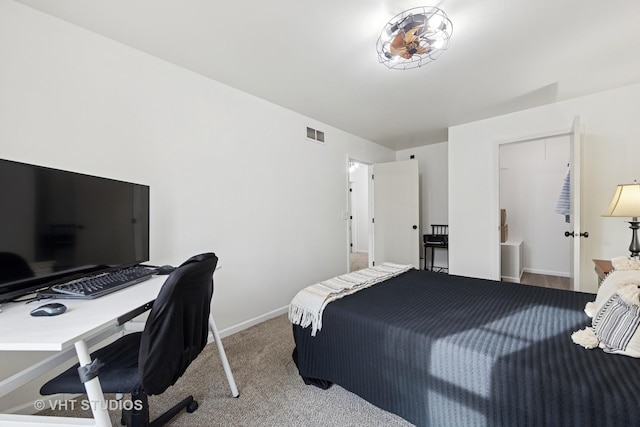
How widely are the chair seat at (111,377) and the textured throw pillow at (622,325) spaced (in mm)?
2011

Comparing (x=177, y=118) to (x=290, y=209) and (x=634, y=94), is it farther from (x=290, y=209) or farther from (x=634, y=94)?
(x=634, y=94)

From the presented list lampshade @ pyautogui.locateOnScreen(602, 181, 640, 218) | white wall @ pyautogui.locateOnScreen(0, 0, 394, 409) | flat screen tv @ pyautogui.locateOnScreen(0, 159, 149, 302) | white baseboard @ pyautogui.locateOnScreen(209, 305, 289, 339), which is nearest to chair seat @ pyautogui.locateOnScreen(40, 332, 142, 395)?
flat screen tv @ pyautogui.locateOnScreen(0, 159, 149, 302)

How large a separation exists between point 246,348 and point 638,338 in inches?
95.4

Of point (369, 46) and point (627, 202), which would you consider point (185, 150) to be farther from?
point (627, 202)

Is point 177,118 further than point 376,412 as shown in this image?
Yes

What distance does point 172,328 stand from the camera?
3.70 feet

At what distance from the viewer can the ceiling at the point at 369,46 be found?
164 centimetres

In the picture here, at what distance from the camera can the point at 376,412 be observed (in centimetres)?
158

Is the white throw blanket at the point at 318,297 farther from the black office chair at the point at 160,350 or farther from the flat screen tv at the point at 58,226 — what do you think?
the flat screen tv at the point at 58,226

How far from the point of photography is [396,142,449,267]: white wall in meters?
4.88

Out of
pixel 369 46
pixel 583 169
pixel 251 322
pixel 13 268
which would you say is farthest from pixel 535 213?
pixel 13 268

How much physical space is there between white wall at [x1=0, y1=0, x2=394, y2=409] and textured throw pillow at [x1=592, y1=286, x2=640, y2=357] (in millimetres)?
2582

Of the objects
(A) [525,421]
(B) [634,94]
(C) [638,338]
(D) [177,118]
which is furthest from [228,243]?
(B) [634,94]

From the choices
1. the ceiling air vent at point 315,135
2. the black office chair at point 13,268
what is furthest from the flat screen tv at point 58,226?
the ceiling air vent at point 315,135
